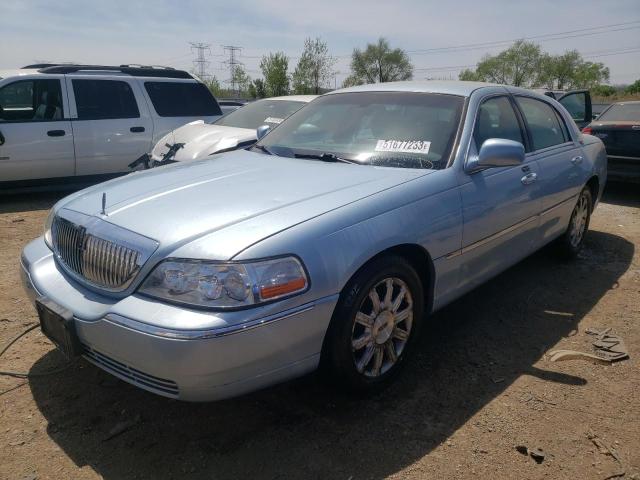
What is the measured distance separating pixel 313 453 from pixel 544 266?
3.40 metres

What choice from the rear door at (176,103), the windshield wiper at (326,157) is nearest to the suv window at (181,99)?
the rear door at (176,103)

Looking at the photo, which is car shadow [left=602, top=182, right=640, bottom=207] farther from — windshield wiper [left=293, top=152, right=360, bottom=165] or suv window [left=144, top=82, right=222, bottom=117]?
suv window [left=144, top=82, right=222, bottom=117]

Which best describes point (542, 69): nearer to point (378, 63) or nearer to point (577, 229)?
point (378, 63)

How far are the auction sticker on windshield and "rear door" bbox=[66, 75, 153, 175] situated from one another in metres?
5.43

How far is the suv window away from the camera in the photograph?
8.16 metres

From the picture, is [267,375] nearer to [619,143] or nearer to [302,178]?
[302,178]

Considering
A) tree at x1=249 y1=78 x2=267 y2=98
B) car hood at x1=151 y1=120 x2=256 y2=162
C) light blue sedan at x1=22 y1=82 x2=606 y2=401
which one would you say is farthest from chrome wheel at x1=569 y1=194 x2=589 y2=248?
tree at x1=249 y1=78 x2=267 y2=98

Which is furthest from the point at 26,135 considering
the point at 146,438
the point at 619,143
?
the point at 619,143

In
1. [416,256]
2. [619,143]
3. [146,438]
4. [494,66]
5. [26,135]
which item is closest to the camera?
[146,438]

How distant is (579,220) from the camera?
5.07 m

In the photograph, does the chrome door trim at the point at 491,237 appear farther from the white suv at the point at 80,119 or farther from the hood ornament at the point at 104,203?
the white suv at the point at 80,119

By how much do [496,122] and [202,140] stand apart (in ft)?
12.4

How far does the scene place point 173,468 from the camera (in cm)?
232

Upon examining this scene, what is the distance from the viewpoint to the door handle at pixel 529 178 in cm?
373
